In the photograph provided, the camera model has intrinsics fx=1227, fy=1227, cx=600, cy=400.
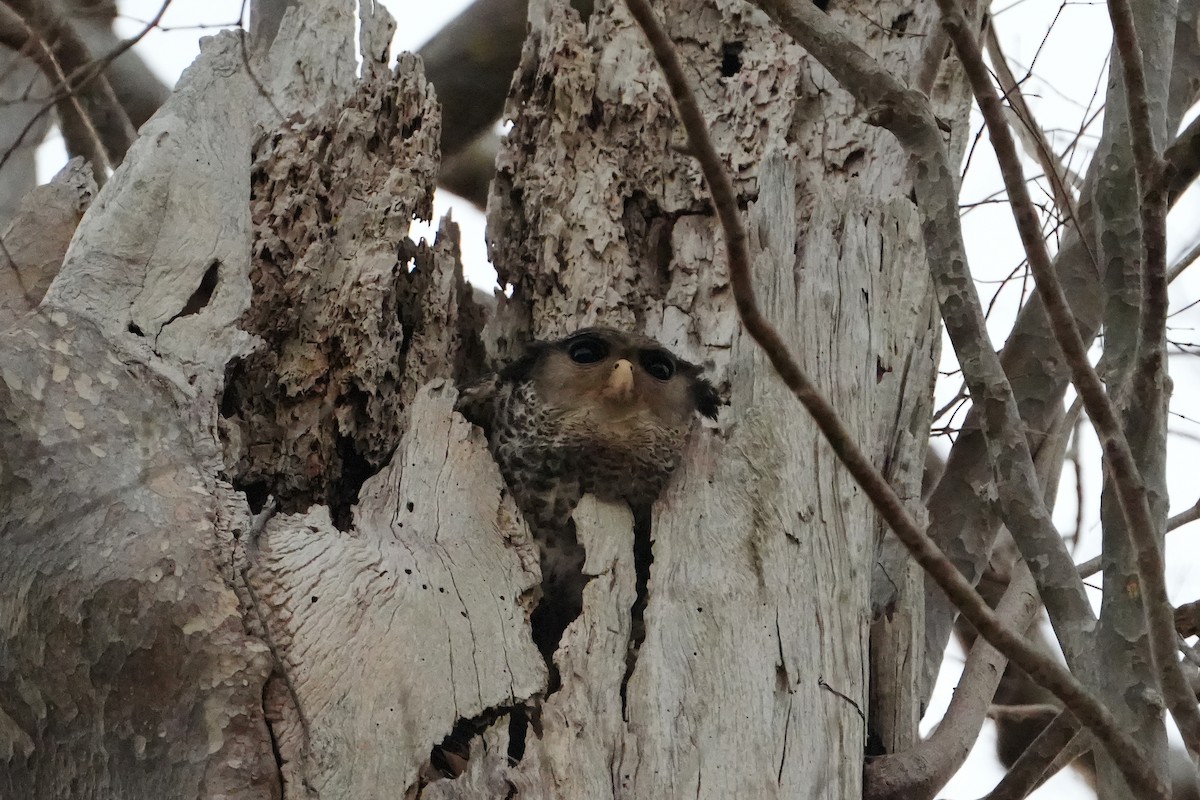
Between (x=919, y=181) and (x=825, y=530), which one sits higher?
(x=919, y=181)

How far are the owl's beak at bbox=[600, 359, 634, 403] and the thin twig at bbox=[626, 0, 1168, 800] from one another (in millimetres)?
1248

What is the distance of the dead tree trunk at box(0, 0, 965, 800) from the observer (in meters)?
2.30

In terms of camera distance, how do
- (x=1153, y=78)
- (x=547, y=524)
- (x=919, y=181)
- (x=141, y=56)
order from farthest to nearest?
1. (x=141, y=56)
2. (x=547, y=524)
3. (x=1153, y=78)
4. (x=919, y=181)

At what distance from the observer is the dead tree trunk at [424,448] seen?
7.54 ft

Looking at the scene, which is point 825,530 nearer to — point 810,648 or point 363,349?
point 810,648

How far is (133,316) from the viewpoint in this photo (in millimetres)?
2746

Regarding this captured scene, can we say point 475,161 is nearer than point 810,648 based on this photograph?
No

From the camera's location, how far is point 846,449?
5.98 feet

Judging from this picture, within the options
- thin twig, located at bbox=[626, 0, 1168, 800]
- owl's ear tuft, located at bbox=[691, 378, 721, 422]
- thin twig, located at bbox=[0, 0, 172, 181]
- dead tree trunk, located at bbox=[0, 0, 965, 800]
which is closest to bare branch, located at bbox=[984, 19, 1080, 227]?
dead tree trunk, located at bbox=[0, 0, 965, 800]

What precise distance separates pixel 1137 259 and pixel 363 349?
1.88m

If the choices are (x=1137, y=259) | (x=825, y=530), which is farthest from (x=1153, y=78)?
(x=825, y=530)

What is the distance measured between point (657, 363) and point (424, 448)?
68cm

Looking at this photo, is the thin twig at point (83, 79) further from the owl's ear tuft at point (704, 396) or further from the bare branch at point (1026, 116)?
the bare branch at point (1026, 116)

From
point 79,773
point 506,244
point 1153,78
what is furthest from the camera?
point 506,244
